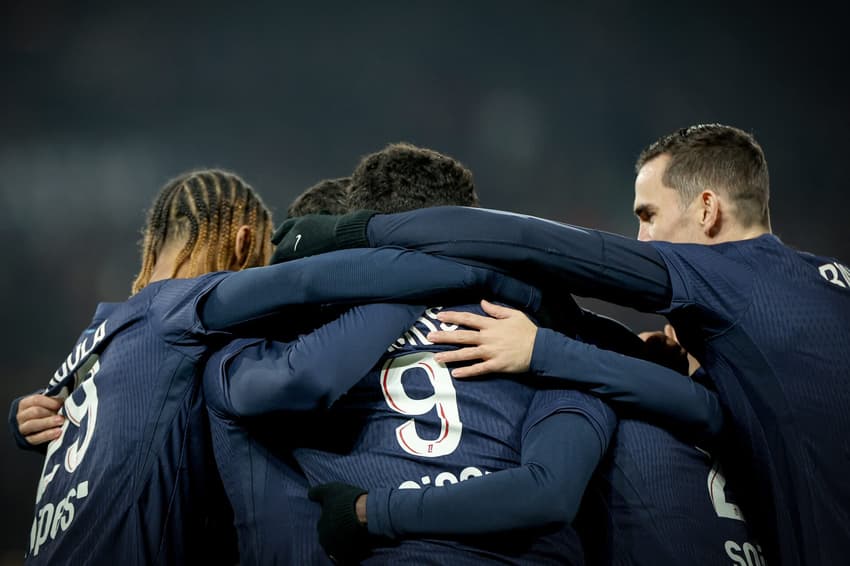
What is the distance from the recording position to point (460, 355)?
1369 mm

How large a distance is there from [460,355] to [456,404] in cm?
10

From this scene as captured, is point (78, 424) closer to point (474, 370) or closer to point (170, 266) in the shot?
point (170, 266)

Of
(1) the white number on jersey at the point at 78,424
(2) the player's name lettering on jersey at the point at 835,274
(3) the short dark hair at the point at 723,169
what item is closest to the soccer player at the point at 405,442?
(1) the white number on jersey at the point at 78,424

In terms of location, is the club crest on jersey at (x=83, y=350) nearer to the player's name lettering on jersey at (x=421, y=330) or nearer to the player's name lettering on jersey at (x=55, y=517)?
the player's name lettering on jersey at (x=55, y=517)

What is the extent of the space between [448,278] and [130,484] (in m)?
0.83

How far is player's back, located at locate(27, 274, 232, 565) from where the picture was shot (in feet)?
4.92

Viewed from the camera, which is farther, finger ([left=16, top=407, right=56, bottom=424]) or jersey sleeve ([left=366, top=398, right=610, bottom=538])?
finger ([left=16, top=407, right=56, bottom=424])

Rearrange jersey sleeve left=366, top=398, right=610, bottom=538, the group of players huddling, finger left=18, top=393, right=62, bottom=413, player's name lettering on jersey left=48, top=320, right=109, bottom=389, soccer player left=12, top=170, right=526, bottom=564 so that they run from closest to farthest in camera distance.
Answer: jersey sleeve left=366, top=398, right=610, bottom=538 < the group of players huddling < soccer player left=12, top=170, right=526, bottom=564 < player's name lettering on jersey left=48, top=320, right=109, bottom=389 < finger left=18, top=393, right=62, bottom=413

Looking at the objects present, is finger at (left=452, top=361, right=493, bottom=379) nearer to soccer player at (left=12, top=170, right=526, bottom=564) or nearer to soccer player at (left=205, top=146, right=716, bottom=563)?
soccer player at (left=205, top=146, right=716, bottom=563)

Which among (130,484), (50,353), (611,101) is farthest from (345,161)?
(130,484)

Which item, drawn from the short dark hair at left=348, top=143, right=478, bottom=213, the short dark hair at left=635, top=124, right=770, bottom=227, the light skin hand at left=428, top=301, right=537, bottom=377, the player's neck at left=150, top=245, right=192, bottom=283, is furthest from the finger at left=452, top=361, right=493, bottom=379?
the short dark hair at left=635, top=124, right=770, bottom=227

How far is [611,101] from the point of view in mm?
6363

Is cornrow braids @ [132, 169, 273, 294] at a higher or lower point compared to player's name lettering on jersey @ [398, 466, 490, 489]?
higher

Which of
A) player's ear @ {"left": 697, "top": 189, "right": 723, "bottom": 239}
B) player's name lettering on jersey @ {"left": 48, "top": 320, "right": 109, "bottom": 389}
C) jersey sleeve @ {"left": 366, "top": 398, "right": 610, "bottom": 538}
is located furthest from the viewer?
player's ear @ {"left": 697, "top": 189, "right": 723, "bottom": 239}
